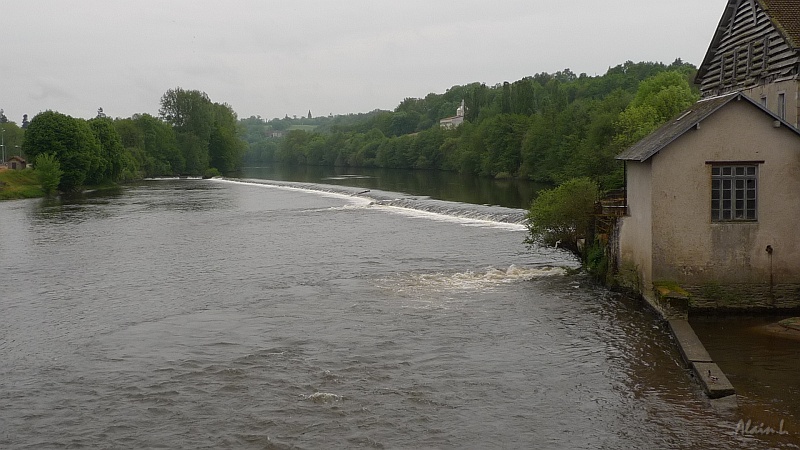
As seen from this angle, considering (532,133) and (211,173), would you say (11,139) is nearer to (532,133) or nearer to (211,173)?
(211,173)

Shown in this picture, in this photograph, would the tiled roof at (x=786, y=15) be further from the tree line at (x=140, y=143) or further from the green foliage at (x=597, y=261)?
the tree line at (x=140, y=143)

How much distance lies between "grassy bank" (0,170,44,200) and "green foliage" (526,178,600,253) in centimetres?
4920

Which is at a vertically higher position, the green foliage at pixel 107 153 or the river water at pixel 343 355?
the green foliage at pixel 107 153

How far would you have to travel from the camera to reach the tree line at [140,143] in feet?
233

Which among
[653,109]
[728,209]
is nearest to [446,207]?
[653,109]

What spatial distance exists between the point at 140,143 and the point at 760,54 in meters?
91.1

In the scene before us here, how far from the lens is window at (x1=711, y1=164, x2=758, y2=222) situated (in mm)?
17766

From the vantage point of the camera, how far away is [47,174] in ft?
212

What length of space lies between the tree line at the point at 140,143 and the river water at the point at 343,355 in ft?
141

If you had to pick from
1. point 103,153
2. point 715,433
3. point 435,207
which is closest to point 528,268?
point 715,433

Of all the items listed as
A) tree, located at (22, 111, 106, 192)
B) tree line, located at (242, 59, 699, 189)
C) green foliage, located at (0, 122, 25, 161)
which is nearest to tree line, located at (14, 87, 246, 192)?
tree, located at (22, 111, 106, 192)

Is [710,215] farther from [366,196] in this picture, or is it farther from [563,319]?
[366,196]

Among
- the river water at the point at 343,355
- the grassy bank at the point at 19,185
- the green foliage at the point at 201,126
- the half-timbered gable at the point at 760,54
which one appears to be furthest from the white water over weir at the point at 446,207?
the green foliage at the point at 201,126

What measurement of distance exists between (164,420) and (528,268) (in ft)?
47.8
